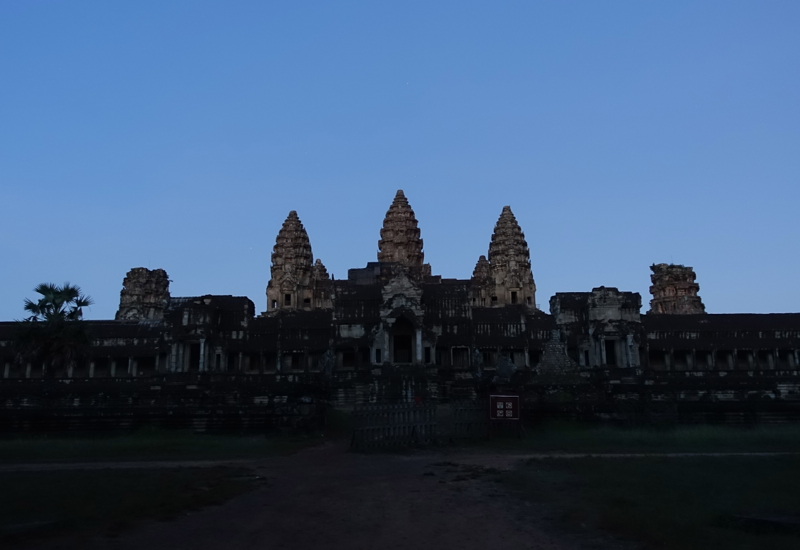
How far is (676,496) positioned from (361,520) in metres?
5.53

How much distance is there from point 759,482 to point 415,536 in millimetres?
7263

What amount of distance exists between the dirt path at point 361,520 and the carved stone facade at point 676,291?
3240 inches

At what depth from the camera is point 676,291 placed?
89188 millimetres

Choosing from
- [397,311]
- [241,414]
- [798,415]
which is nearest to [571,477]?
[241,414]

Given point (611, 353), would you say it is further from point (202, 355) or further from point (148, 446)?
point (148, 446)

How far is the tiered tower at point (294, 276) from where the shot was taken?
8244 centimetres

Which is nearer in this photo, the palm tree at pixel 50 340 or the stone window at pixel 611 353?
the palm tree at pixel 50 340

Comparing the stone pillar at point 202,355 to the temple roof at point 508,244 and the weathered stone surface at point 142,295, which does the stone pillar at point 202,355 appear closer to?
the weathered stone surface at point 142,295

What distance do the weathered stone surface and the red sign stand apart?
71.8 meters

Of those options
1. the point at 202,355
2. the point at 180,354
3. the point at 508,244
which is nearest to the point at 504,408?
the point at 202,355

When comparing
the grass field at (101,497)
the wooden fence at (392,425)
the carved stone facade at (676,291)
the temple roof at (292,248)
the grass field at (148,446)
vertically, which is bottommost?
the grass field at (101,497)

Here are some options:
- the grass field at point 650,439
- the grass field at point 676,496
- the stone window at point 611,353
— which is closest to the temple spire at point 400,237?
the stone window at point 611,353

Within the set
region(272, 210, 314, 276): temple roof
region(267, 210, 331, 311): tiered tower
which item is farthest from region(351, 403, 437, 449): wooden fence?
region(272, 210, 314, 276): temple roof

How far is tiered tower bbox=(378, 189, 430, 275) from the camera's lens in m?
87.6
